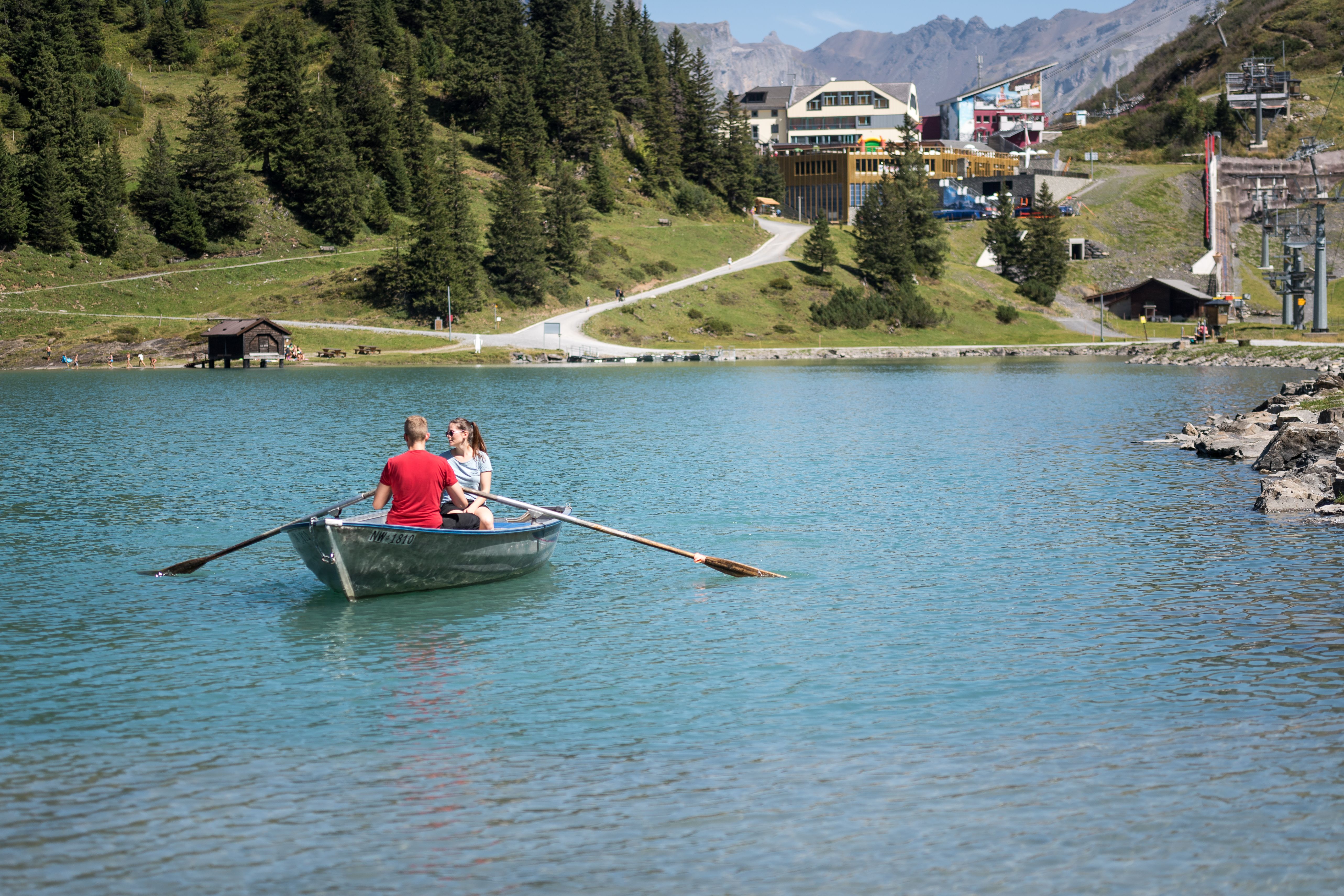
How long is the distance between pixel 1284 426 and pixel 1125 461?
222 inches

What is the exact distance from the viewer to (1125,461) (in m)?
42.2

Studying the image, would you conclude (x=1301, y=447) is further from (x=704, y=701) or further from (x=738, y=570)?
(x=704, y=701)

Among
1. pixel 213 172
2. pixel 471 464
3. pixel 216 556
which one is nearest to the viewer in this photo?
pixel 216 556

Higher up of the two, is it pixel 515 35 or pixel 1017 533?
pixel 515 35

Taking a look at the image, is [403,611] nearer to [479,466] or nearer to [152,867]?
[479,466]

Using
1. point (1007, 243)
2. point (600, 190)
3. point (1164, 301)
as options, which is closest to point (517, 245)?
point (600, 190)

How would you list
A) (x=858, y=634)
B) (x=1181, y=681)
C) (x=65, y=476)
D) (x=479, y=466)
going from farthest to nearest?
(x=65, y=476) → (x=479, y=466) → (x=858, y=634) → (x=1181, y=681)

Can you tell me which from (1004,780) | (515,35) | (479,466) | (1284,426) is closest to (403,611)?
(479,466)

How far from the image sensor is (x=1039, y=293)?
168500 mm

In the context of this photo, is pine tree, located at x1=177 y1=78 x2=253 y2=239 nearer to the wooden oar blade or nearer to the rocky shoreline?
the rocky shoreline

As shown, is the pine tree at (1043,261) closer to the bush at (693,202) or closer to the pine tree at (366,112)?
the bush at (693,202)

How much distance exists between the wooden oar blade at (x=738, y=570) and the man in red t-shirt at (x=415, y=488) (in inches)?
214

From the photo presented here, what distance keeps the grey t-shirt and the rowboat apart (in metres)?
1.03

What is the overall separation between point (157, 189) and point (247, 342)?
3327 cm
